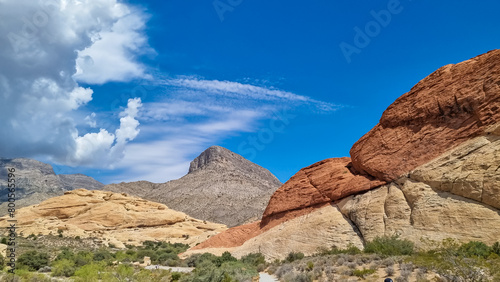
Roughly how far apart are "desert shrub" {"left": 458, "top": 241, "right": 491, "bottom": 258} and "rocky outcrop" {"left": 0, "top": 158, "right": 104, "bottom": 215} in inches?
3451

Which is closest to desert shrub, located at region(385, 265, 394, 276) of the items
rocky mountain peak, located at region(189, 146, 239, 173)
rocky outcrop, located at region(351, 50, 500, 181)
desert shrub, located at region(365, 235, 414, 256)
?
desert shrub, located at region(365, 235, 414, 256)

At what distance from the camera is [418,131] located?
24828 mm

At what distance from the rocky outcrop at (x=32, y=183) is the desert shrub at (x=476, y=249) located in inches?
3451

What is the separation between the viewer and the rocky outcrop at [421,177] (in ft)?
61.2

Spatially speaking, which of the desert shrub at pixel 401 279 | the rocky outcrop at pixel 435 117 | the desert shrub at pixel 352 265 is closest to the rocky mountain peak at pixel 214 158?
the rocky outcrop at pixel 435 117

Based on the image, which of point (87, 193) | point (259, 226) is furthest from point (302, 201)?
point (87, 193)

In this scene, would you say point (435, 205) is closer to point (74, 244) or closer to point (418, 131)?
point (418, 131)

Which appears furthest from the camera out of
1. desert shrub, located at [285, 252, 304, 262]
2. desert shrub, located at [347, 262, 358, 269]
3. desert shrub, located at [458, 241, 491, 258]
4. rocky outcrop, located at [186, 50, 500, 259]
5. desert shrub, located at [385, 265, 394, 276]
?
desert shrub, located at [285, 252, 304, 262]

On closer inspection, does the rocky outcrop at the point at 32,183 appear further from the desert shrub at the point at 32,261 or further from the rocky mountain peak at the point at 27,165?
the desert shrub at the point at 32,261

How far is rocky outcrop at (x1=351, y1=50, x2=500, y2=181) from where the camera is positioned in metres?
21.4

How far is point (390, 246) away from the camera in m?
18.6

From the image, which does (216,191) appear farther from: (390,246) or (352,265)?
(352,265)

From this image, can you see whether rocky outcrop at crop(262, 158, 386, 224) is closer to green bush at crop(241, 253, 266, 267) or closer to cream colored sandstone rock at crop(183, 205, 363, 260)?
cream colored sandstone rock at crop(183, 205, 363, 260)

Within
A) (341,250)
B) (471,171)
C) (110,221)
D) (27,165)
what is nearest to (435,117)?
(471,171)
